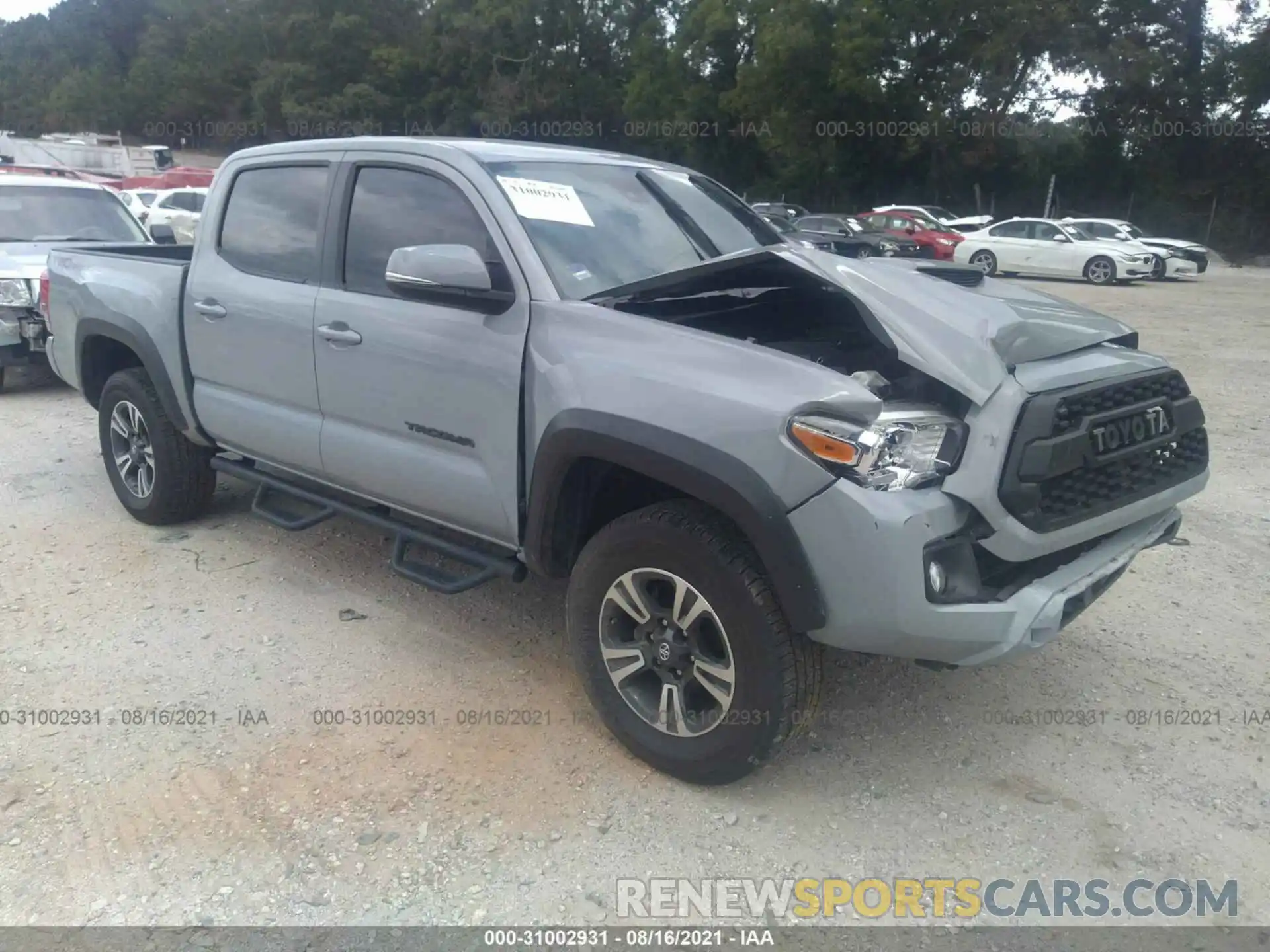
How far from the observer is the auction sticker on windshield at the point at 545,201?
3678mm

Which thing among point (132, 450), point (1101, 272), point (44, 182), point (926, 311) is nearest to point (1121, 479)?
point (926, 311)

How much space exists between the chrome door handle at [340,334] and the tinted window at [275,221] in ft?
1.07

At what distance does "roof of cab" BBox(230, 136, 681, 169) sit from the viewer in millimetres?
3898

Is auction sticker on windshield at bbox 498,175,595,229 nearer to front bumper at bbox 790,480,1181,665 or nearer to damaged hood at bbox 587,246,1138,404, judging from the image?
damaged hood at bbox 587,246,1138,404

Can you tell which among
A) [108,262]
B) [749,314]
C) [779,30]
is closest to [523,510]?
[749,314]

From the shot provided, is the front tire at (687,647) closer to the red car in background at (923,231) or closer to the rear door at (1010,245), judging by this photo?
the red car in background at (923,231)

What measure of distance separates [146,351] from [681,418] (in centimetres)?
333

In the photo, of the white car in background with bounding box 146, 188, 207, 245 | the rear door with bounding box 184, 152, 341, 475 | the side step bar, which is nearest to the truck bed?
the rear door with bounding box 184, 152, 341, 475

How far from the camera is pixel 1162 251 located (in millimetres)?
23031

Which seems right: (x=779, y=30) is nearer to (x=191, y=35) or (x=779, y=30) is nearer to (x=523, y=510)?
(x=523, y=510)

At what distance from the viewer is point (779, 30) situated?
36.3m

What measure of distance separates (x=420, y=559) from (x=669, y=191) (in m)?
2.17

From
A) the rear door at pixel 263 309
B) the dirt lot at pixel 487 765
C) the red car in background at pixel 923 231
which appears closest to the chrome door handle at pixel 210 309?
the rear door at pixel 263 309

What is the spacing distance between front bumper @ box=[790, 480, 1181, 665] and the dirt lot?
2.10ft
